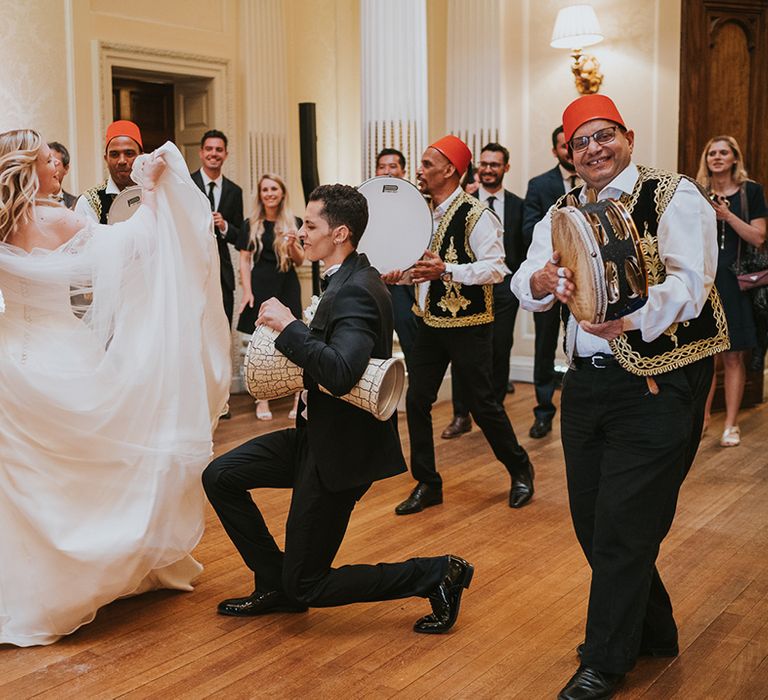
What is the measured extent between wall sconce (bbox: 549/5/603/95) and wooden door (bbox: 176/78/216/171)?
2.59m

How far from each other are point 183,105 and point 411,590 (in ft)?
18.5

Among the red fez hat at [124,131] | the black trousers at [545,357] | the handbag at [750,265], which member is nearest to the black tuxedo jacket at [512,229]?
the black trousers at [545,357]

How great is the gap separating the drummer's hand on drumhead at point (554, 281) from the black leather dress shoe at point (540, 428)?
3.38m

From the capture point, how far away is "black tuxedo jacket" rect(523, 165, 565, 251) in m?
6.27

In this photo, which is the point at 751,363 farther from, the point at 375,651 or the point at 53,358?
the point at 53,358

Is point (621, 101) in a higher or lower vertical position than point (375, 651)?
higher

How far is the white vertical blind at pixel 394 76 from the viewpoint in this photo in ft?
22.4

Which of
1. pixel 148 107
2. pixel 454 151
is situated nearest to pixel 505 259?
pixel 454 151

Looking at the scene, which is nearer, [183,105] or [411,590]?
[411,590]

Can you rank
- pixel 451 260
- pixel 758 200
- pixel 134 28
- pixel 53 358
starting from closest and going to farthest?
pixel 53 358 < pixel 451 260 < pixel 758 200 < pixel 134 28

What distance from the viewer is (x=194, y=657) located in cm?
305

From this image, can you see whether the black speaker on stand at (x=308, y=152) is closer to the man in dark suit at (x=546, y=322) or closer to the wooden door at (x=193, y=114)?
the wooden door at (x=193, y=114)

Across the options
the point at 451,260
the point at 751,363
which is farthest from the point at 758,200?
the point at 451,260

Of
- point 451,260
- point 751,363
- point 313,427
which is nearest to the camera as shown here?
point 313,427
